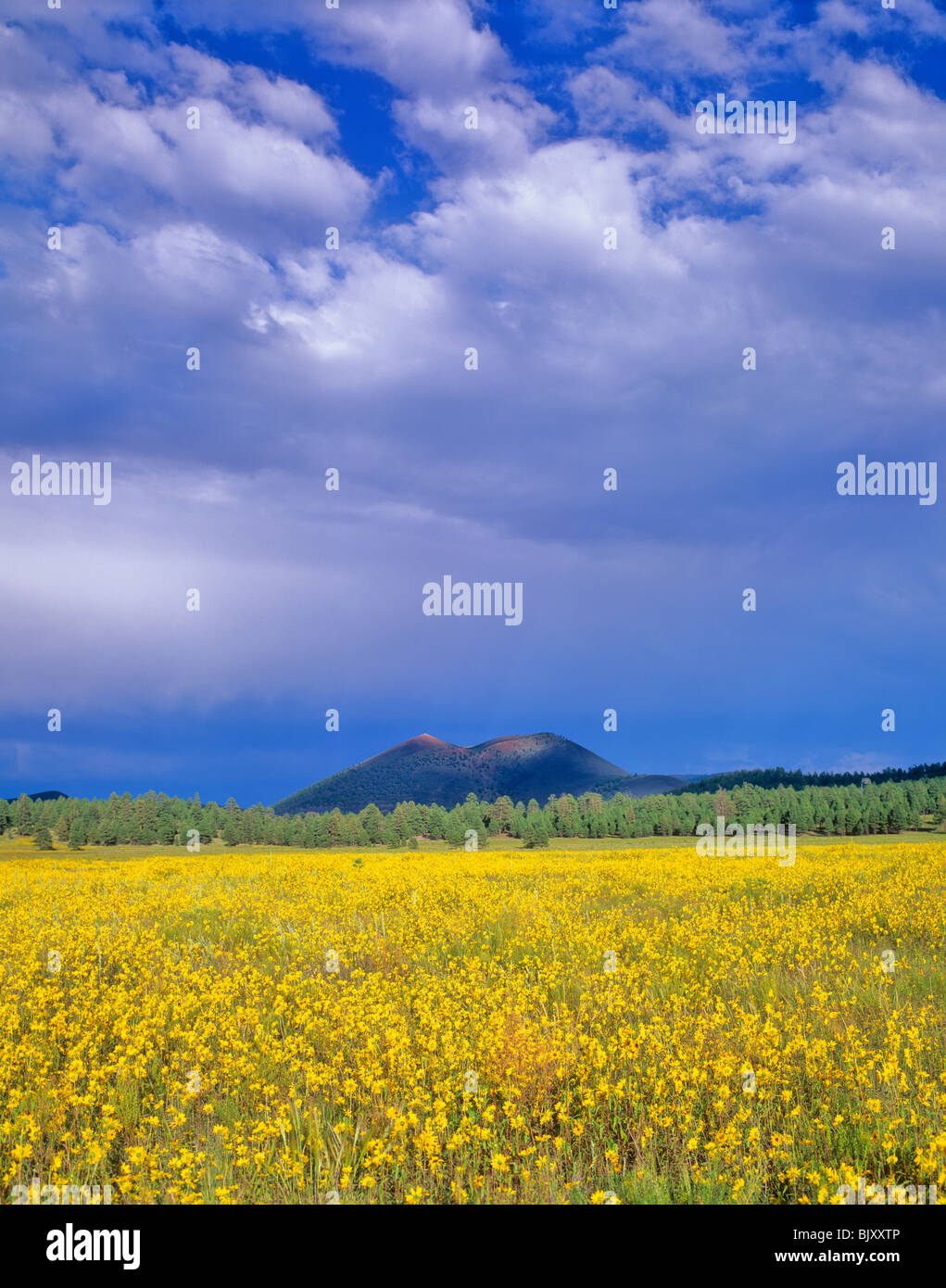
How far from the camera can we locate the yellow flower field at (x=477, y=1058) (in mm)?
4391

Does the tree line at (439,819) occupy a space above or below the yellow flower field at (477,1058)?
below

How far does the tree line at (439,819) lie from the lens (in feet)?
388

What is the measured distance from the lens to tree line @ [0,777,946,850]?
118375 millimetres

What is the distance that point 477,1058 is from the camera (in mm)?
5707

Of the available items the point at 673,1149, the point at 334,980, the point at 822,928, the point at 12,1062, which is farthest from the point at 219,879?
the point at 673,1149

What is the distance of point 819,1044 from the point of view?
5.57 m

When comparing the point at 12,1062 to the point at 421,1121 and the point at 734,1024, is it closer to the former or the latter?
the point at 421,1121

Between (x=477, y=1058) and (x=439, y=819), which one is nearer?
(x=477, y=1058)

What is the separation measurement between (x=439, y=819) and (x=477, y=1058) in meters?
134

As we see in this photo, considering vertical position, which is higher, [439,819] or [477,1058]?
[477,1058]

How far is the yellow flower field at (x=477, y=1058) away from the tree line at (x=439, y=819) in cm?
10196

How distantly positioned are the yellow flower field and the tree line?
101961mm

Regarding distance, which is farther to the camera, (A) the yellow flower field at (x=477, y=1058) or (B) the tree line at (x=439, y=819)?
(B) the tree line at (x=439, y=819)

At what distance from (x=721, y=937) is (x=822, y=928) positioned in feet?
7.58
